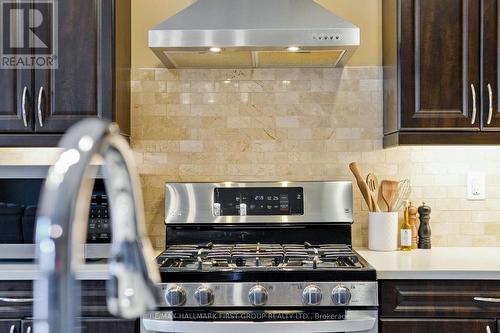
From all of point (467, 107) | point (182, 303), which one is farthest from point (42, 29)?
point (467, 107)

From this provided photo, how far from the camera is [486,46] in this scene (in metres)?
2.25

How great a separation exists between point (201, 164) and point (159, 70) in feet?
1.64

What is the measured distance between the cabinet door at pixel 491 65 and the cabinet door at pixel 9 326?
199 centimetres

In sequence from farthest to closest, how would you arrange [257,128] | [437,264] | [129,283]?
1. [257,128]
2. [437,264]
3. [129,283]

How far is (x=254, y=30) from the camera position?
2111 mm

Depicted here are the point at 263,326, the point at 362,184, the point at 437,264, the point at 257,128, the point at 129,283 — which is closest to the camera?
the point at 129,283

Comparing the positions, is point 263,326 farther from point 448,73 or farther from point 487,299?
point 448,73

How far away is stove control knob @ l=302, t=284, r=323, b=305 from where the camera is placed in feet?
6.21

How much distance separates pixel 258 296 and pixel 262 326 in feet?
0.34

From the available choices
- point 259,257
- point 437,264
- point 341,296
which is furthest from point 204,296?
point 437,264

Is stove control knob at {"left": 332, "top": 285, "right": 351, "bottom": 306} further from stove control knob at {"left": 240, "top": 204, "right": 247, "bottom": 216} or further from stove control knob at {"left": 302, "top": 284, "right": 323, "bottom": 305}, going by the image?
stove control knob at {"left": 240, "top": 204, "right": 247, "bottom": 216}

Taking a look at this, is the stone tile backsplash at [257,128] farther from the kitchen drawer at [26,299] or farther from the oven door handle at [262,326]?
the oven door handle at [262,326]

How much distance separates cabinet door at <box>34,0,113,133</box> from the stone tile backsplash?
13.9 inches

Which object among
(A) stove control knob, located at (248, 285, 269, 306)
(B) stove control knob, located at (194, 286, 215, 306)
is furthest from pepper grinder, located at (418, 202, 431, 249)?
(B) stove control knob, located at (194, 286, 215, 306)
